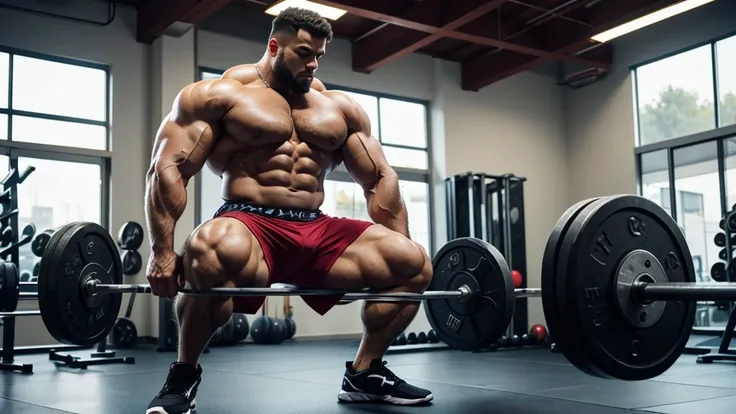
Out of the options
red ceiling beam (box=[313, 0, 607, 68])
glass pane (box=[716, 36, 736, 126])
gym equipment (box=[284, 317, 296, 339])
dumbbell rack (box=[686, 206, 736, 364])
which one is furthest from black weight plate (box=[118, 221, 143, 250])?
glass pane (box=[716, 36, 736, 126])

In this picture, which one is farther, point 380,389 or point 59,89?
point 59,89

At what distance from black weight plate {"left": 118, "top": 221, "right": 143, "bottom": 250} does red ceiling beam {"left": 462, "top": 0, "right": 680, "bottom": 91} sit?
4.12m

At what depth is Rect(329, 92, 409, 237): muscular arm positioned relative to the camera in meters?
2.53

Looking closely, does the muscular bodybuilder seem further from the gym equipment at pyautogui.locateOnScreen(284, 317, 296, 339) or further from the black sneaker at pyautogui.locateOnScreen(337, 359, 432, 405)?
the gym equipment at pyautogui.locateOnScreen(284, 317, 296, 339)

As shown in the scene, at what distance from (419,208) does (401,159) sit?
0.56 metres

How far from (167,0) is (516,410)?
4.75 meters

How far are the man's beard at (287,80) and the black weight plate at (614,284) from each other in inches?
40.4

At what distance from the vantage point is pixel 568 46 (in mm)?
7078

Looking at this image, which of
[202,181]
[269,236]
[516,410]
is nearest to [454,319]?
[516,410]

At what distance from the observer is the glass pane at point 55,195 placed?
19.5 ft

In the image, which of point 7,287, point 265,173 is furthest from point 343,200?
point 265,173

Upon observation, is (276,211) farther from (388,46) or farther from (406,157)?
(406,157)

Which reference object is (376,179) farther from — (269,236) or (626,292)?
(626,292)

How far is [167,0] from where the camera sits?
600cm
